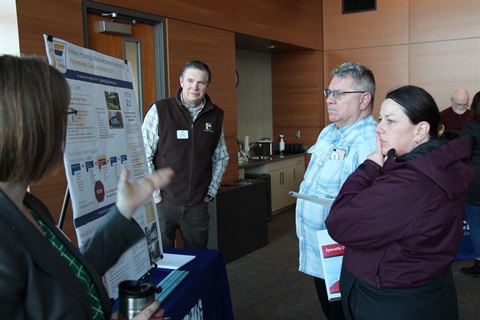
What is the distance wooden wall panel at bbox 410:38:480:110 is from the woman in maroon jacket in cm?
532

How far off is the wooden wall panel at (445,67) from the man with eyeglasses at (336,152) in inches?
189

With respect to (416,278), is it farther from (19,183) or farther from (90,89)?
(90,89)

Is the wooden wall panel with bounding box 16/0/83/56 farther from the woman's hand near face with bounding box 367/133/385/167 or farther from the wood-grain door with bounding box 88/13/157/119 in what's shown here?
the woman's hand near face with bounding box 367/133/385/167

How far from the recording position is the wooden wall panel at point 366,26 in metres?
6.66

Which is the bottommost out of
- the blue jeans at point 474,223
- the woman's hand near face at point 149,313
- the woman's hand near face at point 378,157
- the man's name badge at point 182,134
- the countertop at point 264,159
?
the blue jeans at point 474,223

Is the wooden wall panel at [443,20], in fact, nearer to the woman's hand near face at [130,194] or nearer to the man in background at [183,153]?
the man in background at [183,153]

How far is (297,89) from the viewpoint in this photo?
723cm

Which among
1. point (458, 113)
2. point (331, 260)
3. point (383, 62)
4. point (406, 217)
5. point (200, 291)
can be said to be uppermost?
point (383, 62)

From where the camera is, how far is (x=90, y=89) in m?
1.76

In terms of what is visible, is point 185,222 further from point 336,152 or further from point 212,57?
point 212,57

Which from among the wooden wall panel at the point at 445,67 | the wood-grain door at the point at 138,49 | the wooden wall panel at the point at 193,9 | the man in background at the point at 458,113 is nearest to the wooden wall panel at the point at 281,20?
the wooden wall panel at the point at 193,9

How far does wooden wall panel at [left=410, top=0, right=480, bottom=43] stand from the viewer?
6129 mm

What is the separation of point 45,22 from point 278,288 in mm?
2790

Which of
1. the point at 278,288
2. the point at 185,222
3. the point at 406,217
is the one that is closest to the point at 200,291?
the point at 406,217
